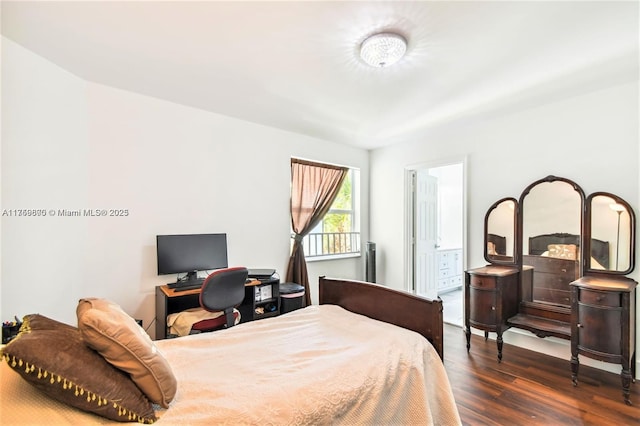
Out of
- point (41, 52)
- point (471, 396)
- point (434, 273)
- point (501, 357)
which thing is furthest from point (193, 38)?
point (434, 273)

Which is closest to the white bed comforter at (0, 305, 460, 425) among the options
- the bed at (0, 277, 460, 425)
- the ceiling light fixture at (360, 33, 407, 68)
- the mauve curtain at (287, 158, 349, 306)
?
the bed at (0, 277, 460, 425)

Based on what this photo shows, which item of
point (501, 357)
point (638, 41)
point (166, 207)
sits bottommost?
point (501, 357)

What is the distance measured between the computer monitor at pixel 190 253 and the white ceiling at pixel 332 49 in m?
1.38

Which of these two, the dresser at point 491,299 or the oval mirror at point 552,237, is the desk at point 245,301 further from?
the oval mirror at point 552,237

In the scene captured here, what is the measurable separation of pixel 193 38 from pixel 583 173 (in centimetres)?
357

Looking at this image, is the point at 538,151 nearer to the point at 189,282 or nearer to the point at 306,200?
the point at 306,200

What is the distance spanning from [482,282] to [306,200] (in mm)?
2352

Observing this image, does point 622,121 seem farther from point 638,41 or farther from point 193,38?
point 193,38

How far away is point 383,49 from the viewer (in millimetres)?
1966

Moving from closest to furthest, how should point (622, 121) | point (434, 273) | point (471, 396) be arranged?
point (471, 396) → point (622, 121) → point (434, 273)

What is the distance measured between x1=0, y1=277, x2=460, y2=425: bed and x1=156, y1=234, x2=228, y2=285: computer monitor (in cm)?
131

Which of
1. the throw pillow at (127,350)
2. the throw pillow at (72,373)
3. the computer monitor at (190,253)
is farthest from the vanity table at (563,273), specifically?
the throw pillow at (72,373)

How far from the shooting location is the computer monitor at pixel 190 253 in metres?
2.82

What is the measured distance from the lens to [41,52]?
83.0 inches
